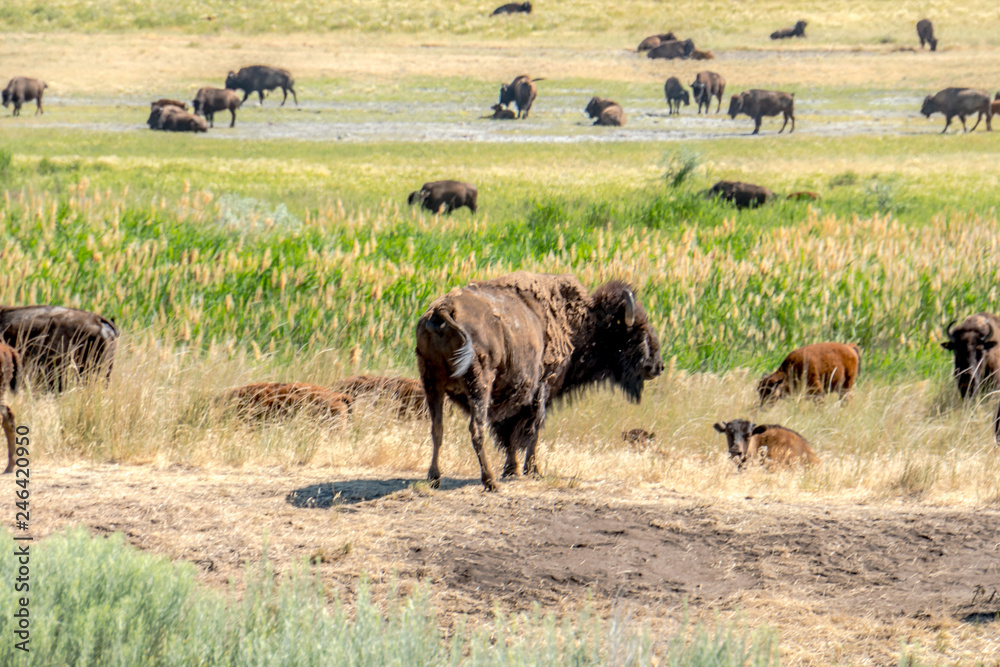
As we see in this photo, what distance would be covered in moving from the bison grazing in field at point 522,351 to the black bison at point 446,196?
15494 mm

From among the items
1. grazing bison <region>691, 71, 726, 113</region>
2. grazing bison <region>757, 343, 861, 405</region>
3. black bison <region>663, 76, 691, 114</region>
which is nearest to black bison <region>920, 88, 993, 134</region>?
grazing bison <region>691, 71, 726, 113</region>

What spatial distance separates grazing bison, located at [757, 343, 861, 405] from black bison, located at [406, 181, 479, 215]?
43.0 feet

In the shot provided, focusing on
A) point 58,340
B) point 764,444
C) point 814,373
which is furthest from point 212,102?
point 764,444

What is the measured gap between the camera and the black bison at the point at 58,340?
7758 mm

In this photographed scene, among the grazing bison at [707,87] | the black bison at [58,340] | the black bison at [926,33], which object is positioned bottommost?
the black bison at [58,340]

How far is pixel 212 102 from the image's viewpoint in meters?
44.3

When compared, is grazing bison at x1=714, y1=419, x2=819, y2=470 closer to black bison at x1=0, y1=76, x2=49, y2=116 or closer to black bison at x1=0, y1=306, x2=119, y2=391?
black bison at x1=0, y1=306, x2=119, y2=391

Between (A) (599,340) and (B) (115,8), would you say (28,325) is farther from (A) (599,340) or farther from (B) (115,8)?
(B) (115,8)

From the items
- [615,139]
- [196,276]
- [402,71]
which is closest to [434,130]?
[615,139]

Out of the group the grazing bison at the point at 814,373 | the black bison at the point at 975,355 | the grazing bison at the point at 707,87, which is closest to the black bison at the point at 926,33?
the grazing bison at the point at 707,87

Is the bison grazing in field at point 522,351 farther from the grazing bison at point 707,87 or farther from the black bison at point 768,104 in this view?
the grazing bison at point 707,87

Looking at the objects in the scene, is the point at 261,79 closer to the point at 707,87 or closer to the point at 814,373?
the point at 707,87

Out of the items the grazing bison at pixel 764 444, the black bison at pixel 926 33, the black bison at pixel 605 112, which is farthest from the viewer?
the black bison at pixel 926 33

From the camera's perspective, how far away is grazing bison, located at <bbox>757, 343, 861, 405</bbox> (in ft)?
31.0
